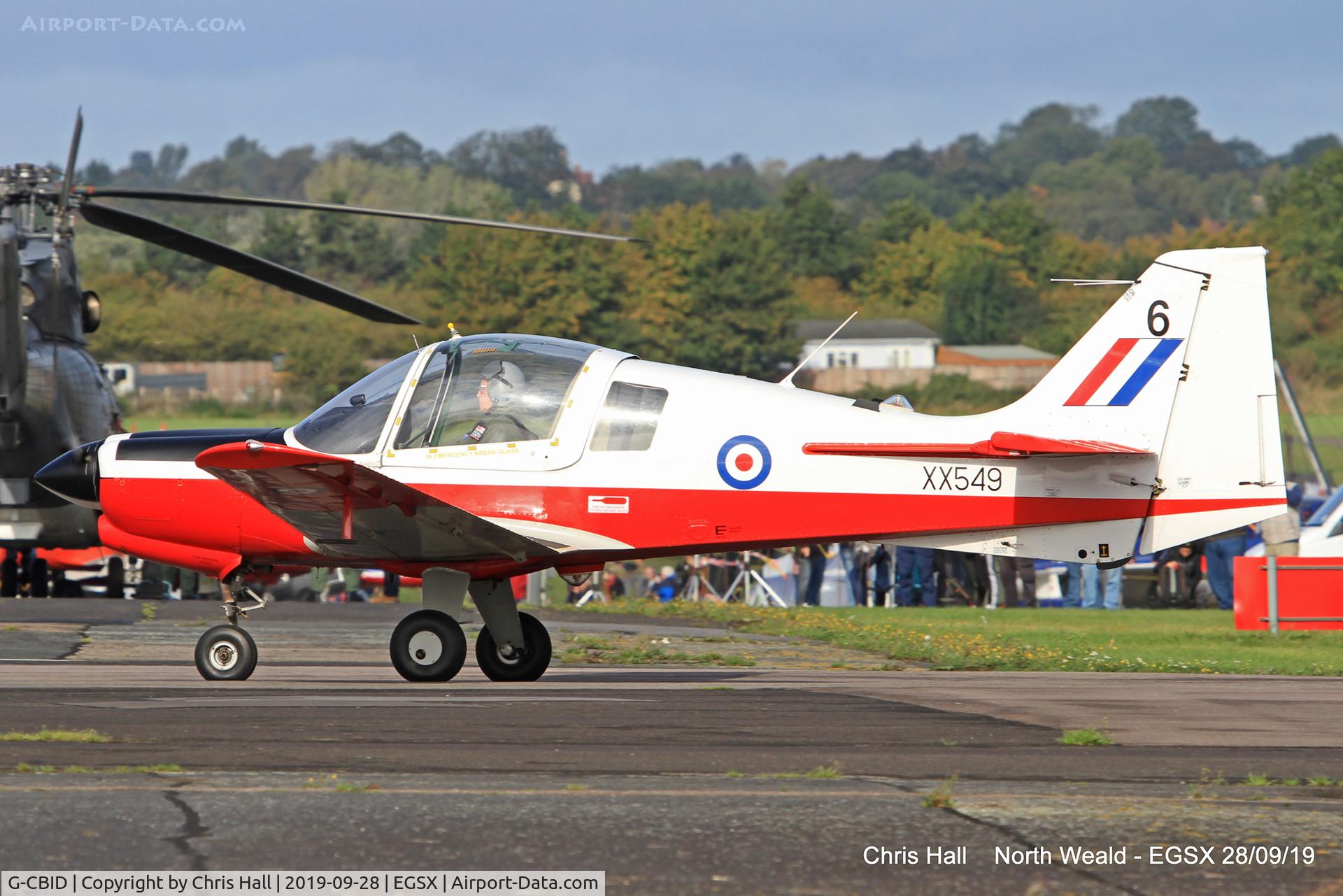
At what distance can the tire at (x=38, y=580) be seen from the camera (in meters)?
23.5

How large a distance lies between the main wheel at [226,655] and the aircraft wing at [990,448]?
4236 millimetres

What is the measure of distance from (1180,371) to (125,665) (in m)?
8.60

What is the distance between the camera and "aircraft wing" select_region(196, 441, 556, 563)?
1009 centimetres

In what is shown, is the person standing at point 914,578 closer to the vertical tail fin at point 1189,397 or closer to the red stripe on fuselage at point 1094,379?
the vertical tail fin at point 1189,397

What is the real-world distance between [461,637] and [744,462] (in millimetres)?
2373

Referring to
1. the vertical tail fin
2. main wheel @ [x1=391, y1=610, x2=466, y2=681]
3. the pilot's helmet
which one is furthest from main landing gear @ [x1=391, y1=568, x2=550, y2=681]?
the vertical tail fin

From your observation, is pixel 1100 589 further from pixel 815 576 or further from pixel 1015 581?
pixel 815 576

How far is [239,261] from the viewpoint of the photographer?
734 inches

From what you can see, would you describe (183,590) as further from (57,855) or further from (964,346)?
(964,346)

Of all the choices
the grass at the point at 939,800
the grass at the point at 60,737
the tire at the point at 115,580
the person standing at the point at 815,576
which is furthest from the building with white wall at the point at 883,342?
the grass at the point at 939,800

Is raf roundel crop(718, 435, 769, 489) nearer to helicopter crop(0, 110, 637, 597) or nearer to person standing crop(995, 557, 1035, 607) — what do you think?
helicopter crop(0, 110, 637, 597)

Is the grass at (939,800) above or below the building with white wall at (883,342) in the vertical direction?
below

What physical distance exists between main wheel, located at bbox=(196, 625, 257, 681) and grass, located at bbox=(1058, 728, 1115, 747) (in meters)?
5.88

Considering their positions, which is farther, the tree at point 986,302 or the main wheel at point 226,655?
the tree at point 986,302
